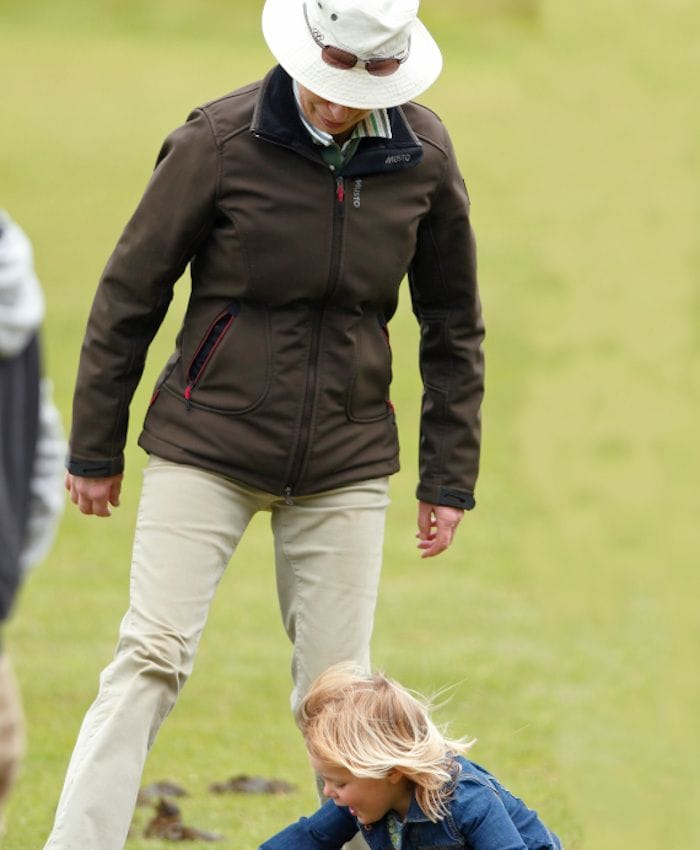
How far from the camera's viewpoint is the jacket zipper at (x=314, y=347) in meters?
4.64

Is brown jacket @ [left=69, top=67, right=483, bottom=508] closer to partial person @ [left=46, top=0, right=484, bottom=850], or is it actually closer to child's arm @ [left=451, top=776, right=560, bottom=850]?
partial person @ [left=46, top=0, right=484, bottom=850]

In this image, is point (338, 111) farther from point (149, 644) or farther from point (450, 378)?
point (149, 644)

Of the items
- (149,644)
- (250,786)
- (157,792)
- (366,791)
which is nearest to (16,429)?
(149,644)

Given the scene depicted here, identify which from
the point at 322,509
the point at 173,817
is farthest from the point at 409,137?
the point at 173,817

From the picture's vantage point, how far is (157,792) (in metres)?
6.36

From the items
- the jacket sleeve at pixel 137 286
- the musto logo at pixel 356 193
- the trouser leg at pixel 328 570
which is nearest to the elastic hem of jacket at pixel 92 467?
the jacket sleeve at pixel 137 286

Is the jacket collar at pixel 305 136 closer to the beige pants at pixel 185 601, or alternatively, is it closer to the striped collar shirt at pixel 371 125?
the striped collar shirt at pixel 371 125

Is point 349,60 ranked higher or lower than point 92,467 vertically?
higher

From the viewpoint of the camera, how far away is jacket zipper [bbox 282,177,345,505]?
15.2 ft

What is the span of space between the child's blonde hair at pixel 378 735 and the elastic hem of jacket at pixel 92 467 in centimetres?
75

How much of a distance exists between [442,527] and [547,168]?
16630mm

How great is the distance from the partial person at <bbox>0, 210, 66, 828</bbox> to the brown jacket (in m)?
1.36

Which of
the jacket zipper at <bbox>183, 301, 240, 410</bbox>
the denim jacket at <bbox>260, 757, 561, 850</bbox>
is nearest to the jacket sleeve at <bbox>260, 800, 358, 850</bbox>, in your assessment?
the denim jacket at <bbox>260, 757, 561, 850</bbox>

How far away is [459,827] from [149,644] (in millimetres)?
813
